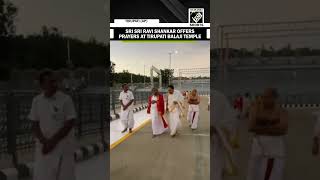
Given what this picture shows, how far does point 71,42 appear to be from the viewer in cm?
484

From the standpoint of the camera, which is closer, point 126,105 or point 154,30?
point 154,30

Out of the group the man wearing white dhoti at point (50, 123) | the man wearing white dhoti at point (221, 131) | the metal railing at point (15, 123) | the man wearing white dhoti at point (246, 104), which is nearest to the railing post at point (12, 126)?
the metal railing at point (15, 123)

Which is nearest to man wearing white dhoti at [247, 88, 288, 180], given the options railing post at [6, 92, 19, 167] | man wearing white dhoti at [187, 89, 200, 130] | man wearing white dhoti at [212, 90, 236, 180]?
man wearing white dhoti at [212, 90, 236, 180]

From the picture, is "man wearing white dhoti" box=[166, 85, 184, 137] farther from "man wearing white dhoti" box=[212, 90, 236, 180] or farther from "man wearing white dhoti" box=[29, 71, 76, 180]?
"man wearing white dhoti" box=[29, 71, 76, 180]

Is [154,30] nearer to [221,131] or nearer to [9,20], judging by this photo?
[9,20]

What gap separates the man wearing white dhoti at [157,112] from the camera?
9023mm

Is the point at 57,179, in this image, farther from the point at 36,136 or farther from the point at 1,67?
the point at 1,67

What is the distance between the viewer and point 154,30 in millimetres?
4941

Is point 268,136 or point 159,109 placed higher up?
point 268,136

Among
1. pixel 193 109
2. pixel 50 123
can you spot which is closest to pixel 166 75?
pixel 193 109

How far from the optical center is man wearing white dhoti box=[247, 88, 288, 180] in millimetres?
3680

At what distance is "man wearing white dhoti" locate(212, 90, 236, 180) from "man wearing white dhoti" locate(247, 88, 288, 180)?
7.6 inches

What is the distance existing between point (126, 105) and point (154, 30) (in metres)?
4.24

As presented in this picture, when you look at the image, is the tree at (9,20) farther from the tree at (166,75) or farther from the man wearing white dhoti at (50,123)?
the tree at (166,75)
